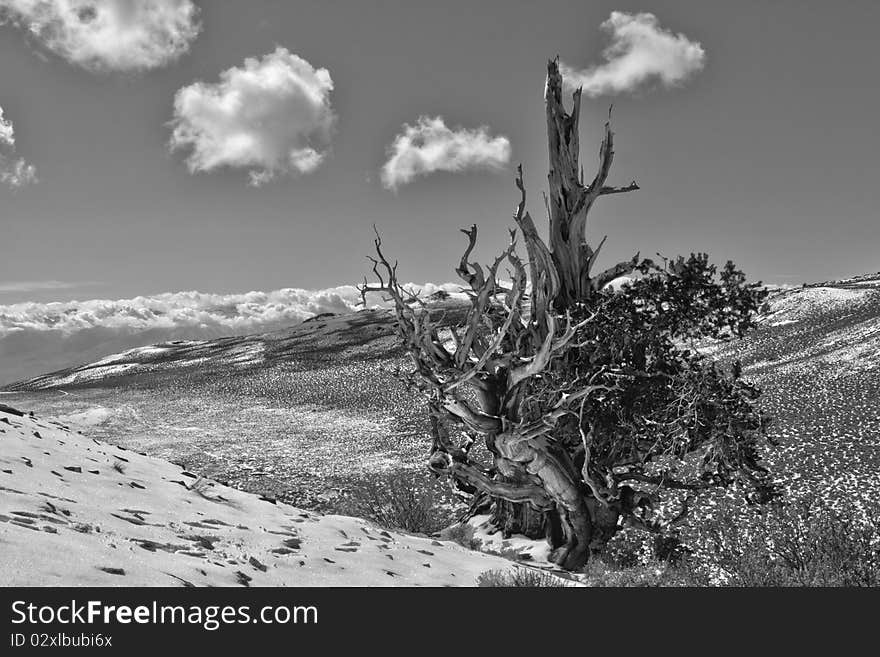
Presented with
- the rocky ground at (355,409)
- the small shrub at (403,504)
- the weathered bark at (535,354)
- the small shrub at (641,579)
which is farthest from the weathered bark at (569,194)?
the small shrub at (403,504)

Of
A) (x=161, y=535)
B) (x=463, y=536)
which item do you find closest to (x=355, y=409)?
(x=463, y=536)

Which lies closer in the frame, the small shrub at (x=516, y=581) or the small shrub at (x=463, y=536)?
the small shrub at (x=516, y=581)

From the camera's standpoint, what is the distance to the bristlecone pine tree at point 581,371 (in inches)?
469

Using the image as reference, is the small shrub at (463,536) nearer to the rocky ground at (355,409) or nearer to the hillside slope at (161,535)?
the hillside slope at (161,535)

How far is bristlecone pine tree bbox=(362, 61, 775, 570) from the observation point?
469 inches

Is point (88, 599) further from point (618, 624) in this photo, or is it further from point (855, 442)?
point (855, 442)

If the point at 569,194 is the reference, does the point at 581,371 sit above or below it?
below

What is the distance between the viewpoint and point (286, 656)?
15.1ft

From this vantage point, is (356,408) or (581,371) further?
(356,408)

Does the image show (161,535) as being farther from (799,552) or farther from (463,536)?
(799,552)

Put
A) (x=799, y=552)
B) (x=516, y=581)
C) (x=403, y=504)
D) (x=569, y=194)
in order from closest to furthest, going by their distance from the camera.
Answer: (x=516, y=581)
(x=799, y=552)
(x=569, y=194)
(x=403, y=504)

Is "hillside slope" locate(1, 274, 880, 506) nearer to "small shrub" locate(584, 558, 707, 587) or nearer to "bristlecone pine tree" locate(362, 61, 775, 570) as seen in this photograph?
"bristlecone pine tree" locate(362, 61, 775, 570)

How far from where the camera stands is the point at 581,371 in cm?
1248

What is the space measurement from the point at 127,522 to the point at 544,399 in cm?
844
